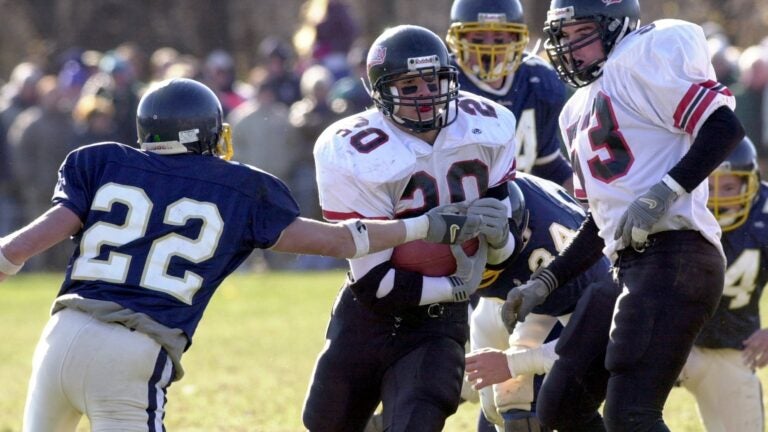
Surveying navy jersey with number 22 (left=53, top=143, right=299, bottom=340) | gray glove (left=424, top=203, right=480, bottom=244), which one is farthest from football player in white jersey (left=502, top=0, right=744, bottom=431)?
navy jersey with number 22 (left=53, top=143, right=299, bottom=340)

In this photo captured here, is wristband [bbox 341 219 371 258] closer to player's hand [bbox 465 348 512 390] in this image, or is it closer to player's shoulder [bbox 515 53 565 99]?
player's hand [bbox 465 348 512 390]

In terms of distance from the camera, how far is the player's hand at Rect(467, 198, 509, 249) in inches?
181

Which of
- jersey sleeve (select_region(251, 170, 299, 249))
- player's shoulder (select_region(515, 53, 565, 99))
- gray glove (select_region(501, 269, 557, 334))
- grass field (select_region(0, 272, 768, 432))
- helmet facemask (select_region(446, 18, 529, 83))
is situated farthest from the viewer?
grass field (select_region(0, 272, 768, 432))

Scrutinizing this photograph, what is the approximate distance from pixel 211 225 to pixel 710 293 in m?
1.58

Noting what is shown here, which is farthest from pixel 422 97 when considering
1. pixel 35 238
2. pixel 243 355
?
pixel 243 355

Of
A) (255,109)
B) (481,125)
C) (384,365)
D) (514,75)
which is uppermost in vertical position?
(481,125)

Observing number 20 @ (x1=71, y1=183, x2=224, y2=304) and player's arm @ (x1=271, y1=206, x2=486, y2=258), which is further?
player's arm @ (x1=271, y1=206, x2=486, y2=258)

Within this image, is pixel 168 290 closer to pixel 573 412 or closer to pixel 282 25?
pixel 573 412

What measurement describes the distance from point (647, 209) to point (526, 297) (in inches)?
24.6

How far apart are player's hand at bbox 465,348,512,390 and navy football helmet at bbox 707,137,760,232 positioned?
4.72ft

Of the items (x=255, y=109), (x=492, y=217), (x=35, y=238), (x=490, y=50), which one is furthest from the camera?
(x=255, y=109)

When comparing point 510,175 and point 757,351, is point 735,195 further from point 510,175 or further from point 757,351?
point 510,175

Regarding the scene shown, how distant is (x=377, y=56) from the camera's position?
4840 mm

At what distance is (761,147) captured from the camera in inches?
527
